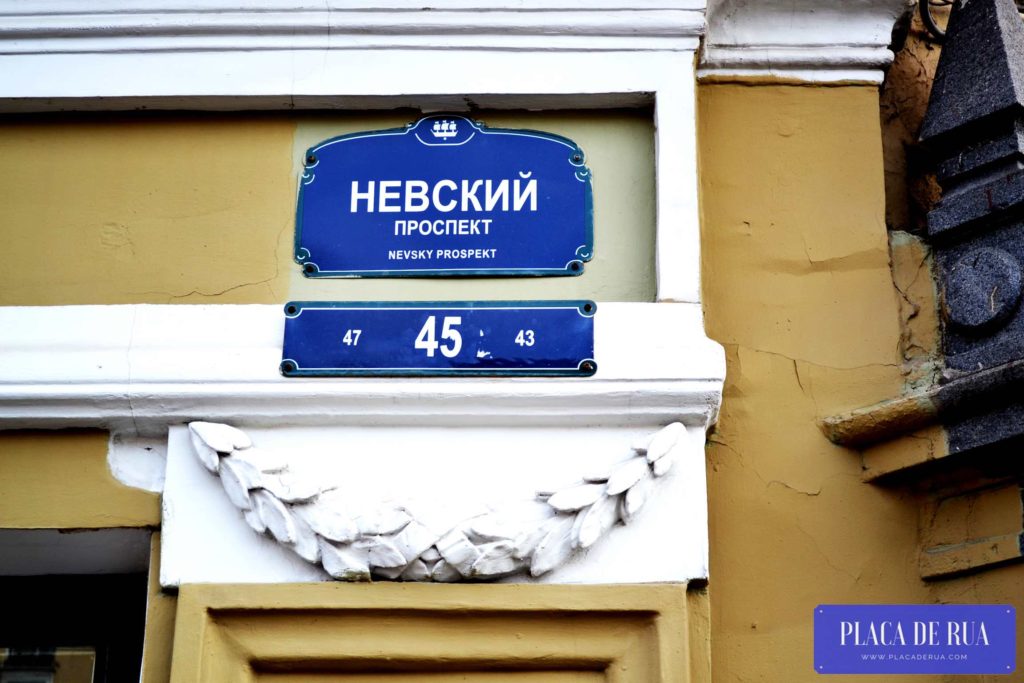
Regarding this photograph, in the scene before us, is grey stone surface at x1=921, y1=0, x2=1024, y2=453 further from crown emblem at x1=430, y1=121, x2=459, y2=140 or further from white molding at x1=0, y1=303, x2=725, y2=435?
crown emblem at x1=430, y1=121, x2=459, y2=140

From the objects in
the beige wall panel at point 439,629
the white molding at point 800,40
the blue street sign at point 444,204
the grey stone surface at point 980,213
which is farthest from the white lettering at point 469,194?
the grey stone surface at point 980,213

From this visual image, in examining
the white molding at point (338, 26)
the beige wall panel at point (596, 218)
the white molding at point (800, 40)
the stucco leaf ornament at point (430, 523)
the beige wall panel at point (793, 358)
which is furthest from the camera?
the white molding at point (800, 40)

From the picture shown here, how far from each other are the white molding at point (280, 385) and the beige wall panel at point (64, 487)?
0.04m

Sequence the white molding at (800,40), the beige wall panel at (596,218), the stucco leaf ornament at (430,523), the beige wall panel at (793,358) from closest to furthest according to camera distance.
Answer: the stucco leaf ornament at (430,523), the beige wall panel at (793,358), the beige wall panel at (596,218), the white molding at (800,40)

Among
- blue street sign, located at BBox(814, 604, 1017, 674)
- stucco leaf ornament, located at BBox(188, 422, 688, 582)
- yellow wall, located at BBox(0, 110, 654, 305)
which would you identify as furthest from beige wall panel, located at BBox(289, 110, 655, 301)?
blue street sign, located at BBox(814, 604, 1017, 674)

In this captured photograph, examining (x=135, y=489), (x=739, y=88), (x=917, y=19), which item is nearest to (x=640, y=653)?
(x=135, y=489)

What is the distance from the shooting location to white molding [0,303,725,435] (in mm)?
3295

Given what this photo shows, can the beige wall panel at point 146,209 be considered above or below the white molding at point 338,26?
below

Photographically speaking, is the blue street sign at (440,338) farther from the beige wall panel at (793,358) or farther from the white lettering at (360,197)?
the beige wall panel at (793,358)

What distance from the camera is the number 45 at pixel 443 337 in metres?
3.36

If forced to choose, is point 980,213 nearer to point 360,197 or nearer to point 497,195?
point 497,195

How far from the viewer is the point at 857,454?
3.40 metres

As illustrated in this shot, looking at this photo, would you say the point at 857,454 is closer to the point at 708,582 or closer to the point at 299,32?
the point at 708,582

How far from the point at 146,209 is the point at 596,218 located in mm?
1047
